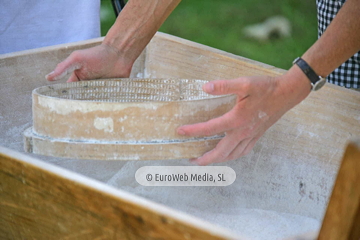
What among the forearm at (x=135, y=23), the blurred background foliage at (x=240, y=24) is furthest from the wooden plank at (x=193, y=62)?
the blurred background foliage at (x=240, y=24)

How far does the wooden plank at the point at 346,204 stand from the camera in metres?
0.46

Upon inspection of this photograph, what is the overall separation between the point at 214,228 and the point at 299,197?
2.15 feet

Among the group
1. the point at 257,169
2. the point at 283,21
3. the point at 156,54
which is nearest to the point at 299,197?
the point at 257,169

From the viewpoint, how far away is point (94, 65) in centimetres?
120

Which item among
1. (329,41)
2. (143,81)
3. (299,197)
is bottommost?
(299,197)

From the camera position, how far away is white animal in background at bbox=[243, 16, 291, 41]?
133 inches

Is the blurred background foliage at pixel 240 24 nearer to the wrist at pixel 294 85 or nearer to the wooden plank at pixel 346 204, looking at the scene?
the wrist at pixel 294 85

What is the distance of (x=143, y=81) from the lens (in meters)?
1.20

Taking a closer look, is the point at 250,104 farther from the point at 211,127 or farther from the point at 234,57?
the point at 234,57

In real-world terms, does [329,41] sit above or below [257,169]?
above

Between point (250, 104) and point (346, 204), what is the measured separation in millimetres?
432

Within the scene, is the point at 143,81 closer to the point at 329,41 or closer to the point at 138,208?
the point at 329,41

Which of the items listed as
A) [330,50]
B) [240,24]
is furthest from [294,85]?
[240,24]

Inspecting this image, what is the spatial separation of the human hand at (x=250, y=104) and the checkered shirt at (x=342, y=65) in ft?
1.55
